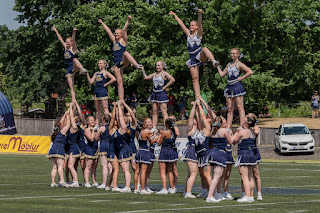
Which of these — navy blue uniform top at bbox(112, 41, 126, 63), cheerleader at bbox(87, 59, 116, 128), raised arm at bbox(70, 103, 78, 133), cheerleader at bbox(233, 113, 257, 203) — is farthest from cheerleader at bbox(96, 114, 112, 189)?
cheerleader at bbox(233, 113, 257, 203)

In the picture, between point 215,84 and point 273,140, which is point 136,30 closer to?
point 215,84

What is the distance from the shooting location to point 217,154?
14031 mm

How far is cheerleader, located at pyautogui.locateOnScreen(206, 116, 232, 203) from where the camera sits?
1390cm

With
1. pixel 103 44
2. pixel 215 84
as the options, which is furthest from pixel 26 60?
pixel 215 84

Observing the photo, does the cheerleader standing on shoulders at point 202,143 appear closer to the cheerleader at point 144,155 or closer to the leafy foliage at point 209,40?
the cheerleader at point 144,155

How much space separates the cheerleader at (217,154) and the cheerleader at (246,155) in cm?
26

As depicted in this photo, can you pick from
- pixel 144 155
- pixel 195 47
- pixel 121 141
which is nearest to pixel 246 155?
pixel 144 155

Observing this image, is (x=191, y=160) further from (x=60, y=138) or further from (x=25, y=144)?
(x=25, y=144)

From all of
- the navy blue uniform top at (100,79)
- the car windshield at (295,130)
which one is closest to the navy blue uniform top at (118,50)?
the navy blue uniform top at (100,79)

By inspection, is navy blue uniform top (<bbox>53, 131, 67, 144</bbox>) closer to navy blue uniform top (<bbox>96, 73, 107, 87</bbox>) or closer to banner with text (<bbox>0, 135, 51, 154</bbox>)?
navy blue uniform top (<bbox>96, 73, 107, 87</bbox>)

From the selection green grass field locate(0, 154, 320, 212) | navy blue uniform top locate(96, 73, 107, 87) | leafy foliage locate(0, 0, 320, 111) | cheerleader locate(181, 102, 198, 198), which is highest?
leafy foliage locate(0, 0, 320, 111)

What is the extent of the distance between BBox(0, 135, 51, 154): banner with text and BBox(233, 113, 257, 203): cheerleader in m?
26.3

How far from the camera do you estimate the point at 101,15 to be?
4625 cm

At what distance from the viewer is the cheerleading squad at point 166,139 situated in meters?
14.1
